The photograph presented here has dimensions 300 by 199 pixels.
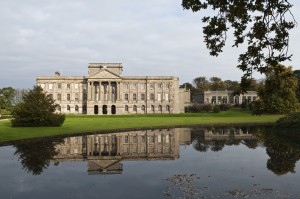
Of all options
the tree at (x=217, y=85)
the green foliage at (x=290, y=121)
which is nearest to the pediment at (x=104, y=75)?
the green foliage at (x=290, y=121)

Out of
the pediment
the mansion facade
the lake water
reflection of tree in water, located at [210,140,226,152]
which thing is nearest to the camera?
the lake water

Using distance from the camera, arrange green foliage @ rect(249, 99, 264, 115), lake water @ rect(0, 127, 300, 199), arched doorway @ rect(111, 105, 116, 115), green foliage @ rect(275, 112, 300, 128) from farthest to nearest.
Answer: arched doorway @ rect(111, 105, 116, 115) → green foliage @ rect(275, 112, 300, 128) → lake water @ rect(0, 127, 300, 199) → green foliage @ rect(249, 99, 264, 115)

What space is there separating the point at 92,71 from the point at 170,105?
24.2 m

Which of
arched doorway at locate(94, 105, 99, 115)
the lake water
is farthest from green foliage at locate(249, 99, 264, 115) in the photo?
arched doorway at locate(94, 105, 99, 115)

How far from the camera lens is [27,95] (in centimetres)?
3834

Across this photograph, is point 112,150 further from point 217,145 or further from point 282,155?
point 282,155

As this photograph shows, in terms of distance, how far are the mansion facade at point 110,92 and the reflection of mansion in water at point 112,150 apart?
60201mm

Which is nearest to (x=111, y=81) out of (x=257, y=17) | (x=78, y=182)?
(x=78, y=182)

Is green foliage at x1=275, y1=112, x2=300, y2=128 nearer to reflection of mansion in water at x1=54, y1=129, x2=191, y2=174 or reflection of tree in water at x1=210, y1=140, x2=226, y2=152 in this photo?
reflection of tree in water at x1=210, y1=140, x2=226, y2=152

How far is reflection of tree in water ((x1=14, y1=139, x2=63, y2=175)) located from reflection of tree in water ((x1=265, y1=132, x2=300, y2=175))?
457 inches

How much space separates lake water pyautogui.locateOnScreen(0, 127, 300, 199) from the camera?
12.0 metres

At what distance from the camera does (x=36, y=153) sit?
20.2 m

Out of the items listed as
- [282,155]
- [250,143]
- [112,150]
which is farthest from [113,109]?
[282,155]

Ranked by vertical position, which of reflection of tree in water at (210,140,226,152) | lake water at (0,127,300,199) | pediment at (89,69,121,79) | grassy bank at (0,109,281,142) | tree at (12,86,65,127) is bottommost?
lake water at (0,127,300,199)
